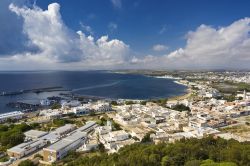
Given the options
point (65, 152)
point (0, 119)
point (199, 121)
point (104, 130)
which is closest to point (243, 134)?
point (199, 121)

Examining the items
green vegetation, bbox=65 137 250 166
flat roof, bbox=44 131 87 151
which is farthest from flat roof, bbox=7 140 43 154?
green vegetation, bbox=65 137 250 166

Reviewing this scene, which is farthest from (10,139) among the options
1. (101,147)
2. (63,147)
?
(101,147)

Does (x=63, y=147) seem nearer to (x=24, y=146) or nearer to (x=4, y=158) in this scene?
(x=24, y=146)

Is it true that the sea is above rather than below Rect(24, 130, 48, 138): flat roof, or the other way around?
below

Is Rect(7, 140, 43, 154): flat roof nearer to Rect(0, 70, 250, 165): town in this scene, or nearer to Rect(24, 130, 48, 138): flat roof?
Rect(0, 70, 250, 165): town

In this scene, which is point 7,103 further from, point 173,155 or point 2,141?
point 173,155

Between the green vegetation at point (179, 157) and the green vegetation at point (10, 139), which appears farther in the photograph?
the green vegetation at point (10, 139)

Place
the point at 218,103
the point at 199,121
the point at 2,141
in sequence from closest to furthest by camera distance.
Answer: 1. the point at 2,141
2. the point at 199,121
3. the point at 218,103

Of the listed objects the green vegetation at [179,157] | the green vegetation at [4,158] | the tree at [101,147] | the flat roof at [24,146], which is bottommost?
the green vegetation at [4,158]

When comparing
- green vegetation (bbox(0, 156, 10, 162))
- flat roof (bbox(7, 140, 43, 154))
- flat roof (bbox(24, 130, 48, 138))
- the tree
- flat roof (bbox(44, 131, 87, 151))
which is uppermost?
flat roof (bbox(44, 131, 87, 151))

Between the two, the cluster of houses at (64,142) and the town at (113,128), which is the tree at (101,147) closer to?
the town at (113,128)

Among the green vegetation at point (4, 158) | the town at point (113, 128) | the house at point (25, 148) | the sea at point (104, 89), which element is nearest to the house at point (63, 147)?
the town at point (113, 128)
